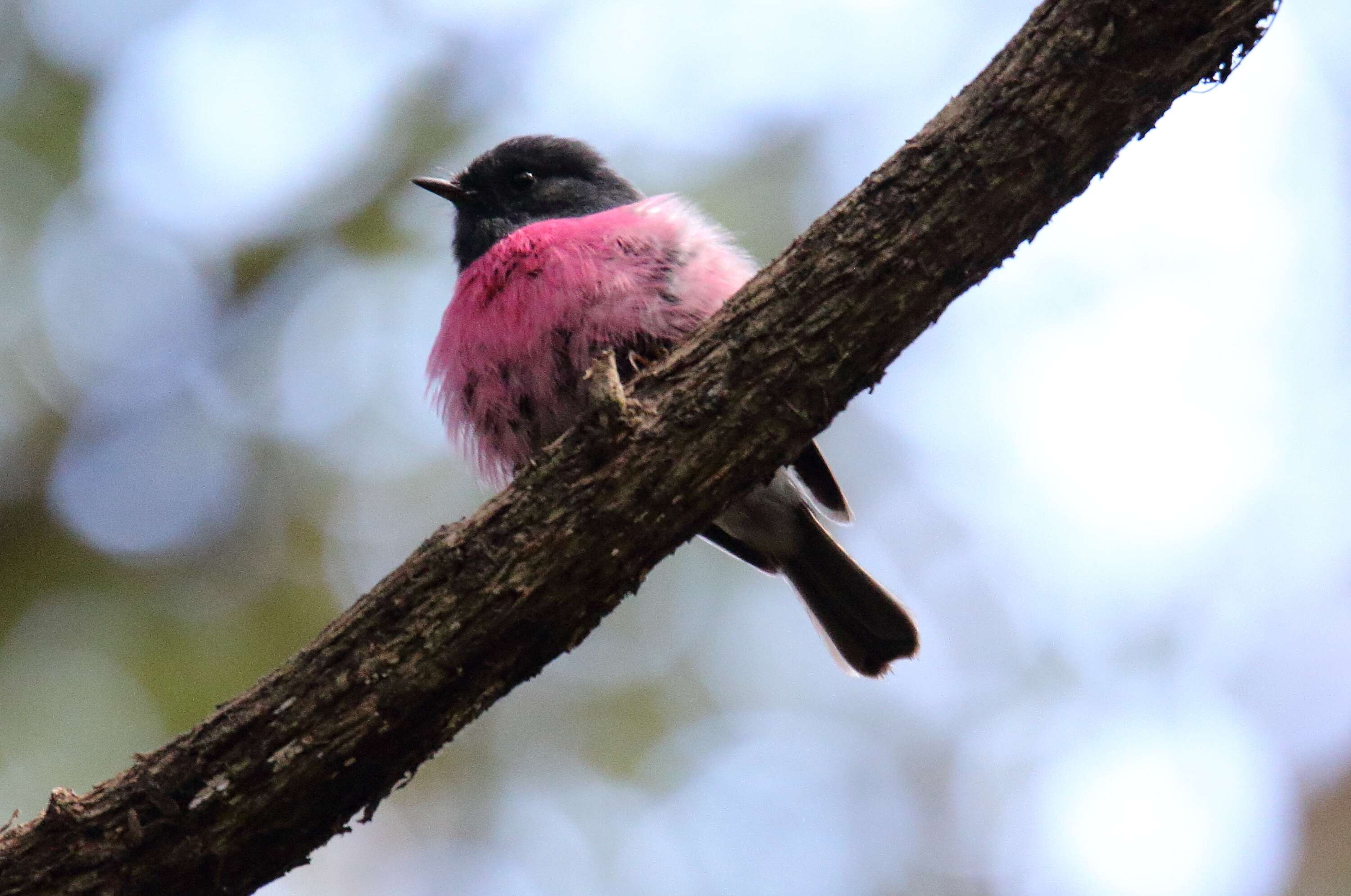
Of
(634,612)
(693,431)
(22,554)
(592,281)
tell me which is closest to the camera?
(693,431)

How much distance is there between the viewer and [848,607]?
524 centimetres

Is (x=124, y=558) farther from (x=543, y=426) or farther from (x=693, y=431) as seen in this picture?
(x=693, y=431)

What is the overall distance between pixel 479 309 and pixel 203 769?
2.05m

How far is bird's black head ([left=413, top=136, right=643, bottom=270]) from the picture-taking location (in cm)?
569

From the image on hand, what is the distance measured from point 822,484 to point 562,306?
116 cm

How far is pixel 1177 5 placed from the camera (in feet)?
10.3

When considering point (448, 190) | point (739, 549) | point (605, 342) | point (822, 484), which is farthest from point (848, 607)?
point (448, 190)

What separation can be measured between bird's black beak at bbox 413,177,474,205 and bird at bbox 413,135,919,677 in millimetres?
213

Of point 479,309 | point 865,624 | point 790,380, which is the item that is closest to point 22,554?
point 479,309

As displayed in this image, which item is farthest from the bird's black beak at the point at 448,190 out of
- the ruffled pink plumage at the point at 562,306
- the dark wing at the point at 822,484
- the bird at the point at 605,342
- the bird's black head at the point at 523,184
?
the dark wing at the point at 822,484

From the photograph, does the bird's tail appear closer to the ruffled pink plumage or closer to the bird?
the bird

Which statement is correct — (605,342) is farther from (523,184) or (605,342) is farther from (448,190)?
(448,190)

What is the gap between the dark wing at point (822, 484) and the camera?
4625mm

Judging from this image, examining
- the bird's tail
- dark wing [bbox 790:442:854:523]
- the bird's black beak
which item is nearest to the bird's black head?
the bird's black beak
